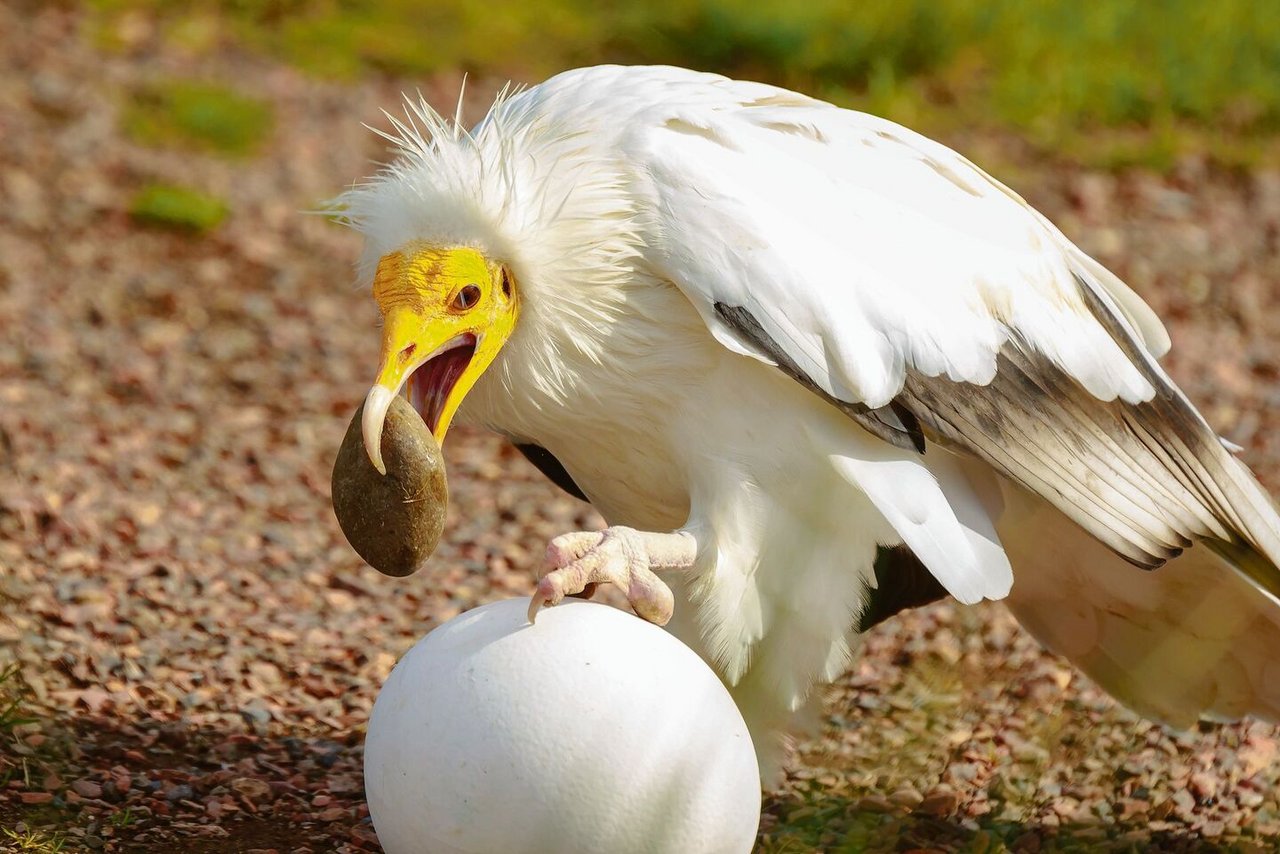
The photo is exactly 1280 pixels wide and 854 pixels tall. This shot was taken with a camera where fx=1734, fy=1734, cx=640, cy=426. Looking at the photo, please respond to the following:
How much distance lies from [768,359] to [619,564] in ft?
1.47

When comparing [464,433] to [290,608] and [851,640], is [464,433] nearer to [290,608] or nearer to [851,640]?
[290,608]

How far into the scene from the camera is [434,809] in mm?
2729

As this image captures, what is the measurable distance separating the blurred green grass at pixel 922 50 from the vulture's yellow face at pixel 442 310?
4.65 metres

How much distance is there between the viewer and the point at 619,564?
119 inches

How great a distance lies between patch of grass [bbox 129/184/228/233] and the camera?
21.7 ft

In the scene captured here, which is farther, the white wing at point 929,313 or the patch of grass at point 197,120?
the patch of grass at point 197,120

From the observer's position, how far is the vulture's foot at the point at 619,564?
114 inches

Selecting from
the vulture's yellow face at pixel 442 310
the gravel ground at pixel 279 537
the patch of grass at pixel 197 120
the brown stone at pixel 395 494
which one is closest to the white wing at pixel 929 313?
the vulture's yellow face at pixel 442 310

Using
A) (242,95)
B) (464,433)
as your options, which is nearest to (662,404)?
(464,433)

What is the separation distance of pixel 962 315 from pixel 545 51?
17.3 ft

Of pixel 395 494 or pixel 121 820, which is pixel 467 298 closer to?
pixel 395 494

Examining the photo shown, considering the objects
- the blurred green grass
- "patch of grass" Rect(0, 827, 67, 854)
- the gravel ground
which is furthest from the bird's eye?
the blurred green grass

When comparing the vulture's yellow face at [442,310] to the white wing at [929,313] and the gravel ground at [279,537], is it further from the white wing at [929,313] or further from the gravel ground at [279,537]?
the gravel ground at [279,537]

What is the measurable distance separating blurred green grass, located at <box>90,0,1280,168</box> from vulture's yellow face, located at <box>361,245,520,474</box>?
465 cm
